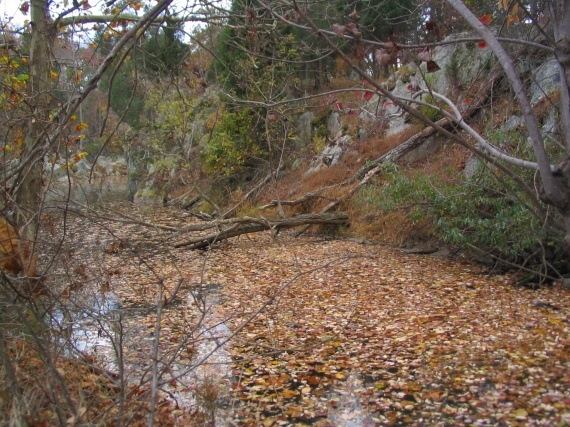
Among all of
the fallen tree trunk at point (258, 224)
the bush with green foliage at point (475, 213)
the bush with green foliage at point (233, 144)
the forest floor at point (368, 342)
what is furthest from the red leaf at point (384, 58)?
the bush with green foliage at point (233, 144)

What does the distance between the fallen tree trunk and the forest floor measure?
1.66 meters

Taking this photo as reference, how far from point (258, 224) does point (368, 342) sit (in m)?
5.93

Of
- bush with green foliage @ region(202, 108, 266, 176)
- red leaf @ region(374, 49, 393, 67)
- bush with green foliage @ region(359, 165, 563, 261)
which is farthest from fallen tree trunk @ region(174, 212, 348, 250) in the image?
red leaf @ region(374, 49, 393, 67)

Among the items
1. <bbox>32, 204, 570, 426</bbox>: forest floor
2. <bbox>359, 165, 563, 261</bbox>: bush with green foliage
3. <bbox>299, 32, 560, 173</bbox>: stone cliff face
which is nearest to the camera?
<bbox>32, 204, 570, 426</bbox>: forest floor

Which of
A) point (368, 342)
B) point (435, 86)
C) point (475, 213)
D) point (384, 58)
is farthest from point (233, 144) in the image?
point (384, 58)

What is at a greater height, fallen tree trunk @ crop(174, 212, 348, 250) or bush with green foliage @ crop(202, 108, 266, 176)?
bush with green foliage @ crop(202, 108, 266, 176)

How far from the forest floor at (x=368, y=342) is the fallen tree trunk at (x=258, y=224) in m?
1.66

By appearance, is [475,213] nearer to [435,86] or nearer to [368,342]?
[368,342]

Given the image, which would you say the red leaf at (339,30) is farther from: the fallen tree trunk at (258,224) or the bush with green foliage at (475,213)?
the fallen tree trunk at (258,224)

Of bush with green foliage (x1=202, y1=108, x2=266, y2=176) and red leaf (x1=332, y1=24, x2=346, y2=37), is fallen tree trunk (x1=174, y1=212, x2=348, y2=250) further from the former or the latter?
red leaf (x1=332, y1=24, x2=346, y2=37)

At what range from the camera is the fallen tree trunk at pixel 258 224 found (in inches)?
428

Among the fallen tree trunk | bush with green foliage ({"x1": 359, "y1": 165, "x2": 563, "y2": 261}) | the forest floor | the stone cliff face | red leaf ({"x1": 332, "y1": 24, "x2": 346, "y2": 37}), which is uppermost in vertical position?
the stone cliff face

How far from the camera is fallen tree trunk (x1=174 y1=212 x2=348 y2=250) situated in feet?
35.7

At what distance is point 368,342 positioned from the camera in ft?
18.5
